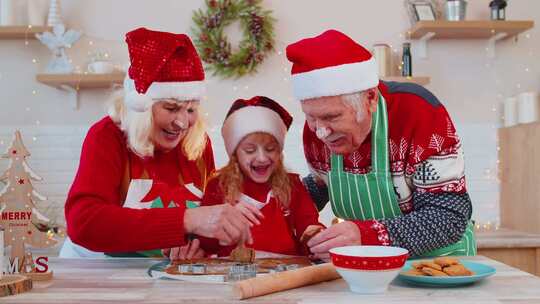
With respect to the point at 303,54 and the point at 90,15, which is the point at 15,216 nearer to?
the point at 303,54

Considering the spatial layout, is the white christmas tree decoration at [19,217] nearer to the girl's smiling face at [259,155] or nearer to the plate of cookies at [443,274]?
the girl's smiling face at [259,155]

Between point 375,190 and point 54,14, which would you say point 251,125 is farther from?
point 54,14

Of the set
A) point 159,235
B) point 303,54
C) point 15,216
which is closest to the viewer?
point 15,216

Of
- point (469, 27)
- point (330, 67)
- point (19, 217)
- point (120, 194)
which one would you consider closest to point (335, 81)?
point (330, 67)

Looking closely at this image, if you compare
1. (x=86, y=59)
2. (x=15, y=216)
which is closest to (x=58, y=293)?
(x=15, y=216)

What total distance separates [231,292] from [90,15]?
3.39 metres

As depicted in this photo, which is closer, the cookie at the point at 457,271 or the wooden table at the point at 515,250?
the cookie at the point at 457,271

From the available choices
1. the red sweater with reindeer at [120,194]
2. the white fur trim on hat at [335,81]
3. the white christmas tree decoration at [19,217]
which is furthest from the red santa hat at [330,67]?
the white christmas tree decoration at [19,217]

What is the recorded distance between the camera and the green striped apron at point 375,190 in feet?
6.84

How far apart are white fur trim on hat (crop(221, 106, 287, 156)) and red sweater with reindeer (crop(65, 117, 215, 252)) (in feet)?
0.46

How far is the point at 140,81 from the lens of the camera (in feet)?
7.27

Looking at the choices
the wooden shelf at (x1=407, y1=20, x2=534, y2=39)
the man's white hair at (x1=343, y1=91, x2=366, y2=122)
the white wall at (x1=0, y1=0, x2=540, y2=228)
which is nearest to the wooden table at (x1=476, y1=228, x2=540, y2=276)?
the white wall at (x1=0, y1=0, x2=540, y2=228)

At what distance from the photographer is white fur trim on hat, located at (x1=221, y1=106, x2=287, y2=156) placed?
2.40 meters

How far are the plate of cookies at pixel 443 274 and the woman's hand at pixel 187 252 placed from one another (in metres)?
0.70
